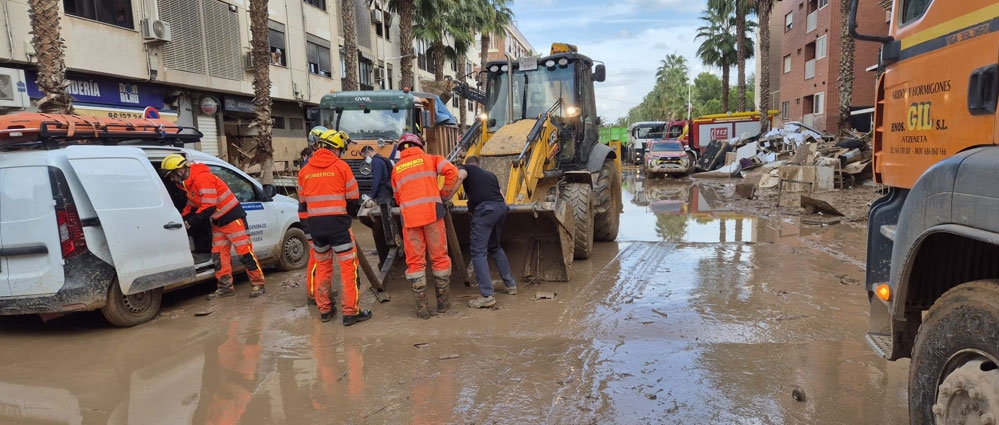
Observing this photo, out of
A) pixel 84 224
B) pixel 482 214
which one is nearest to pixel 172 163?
pixel 84 224

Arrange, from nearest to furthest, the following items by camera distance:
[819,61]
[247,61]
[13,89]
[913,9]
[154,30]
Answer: [913,9] < [13,89] < [154,30] < [247,61] < [819,61]

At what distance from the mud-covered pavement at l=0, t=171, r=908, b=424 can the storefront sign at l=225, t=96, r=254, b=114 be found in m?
13.5

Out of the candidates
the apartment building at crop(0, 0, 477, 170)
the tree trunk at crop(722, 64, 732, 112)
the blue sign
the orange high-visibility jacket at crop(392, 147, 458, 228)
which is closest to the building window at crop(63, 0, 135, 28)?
the apartment building at crop(0, 0, 477, 170)

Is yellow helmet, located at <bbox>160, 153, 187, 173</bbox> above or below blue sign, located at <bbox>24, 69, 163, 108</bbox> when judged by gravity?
Answer: below

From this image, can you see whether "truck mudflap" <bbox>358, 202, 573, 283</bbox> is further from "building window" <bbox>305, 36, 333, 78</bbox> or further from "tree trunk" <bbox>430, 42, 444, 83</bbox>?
"tree trunk" <bbox>430, 42, 444, 83</bbox>

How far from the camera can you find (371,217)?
5.99 m

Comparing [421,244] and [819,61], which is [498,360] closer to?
[421,244]

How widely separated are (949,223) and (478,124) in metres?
5.89

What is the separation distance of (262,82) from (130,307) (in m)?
9.48

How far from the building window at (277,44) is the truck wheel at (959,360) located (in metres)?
21.1

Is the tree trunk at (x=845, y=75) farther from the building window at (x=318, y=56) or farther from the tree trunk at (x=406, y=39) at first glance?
the building window at (x=318, y=56)

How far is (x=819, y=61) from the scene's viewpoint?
2888 cm

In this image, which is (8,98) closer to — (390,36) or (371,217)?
Result: (371,217)

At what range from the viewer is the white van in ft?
15.4
